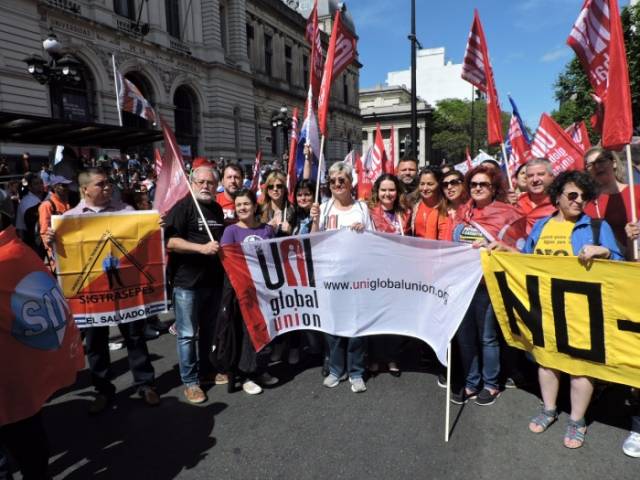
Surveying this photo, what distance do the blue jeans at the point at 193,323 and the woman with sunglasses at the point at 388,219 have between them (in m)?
1.59

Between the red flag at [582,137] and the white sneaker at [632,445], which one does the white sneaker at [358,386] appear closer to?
the white sneaker at [632,445]

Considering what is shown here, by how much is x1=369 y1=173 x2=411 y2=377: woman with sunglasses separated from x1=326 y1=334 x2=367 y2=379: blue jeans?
0.36 meters

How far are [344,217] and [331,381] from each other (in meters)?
1.49

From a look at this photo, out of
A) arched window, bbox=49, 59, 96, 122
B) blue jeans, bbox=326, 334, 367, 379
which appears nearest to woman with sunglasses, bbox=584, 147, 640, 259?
blue jeans, bbox=326, 334, 367, 379

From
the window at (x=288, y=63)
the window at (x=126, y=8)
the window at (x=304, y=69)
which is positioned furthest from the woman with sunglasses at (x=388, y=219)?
the window at (x=304, y=69)

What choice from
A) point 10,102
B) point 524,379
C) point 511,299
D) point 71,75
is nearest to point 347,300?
point 511,299

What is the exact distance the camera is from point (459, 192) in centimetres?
386

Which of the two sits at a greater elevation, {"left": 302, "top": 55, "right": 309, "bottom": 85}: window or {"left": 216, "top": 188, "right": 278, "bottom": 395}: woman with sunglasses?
{"left": 302, "top": 55, "right": 309, "bottom": 85}: window

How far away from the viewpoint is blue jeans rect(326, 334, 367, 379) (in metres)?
3.80

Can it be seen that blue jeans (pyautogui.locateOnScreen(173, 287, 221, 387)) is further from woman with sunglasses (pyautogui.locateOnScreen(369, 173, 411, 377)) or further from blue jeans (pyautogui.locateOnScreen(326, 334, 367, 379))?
woman with sunglasses (pyautogui.locateOnScreen(369, 173, 411, 377))

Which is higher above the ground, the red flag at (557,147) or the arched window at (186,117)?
the arched window at (186,117)

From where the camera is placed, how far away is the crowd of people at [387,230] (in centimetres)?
311

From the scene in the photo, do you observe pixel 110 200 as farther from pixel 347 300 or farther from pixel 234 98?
pixel 234 98

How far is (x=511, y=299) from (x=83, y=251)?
3383 millimetres
